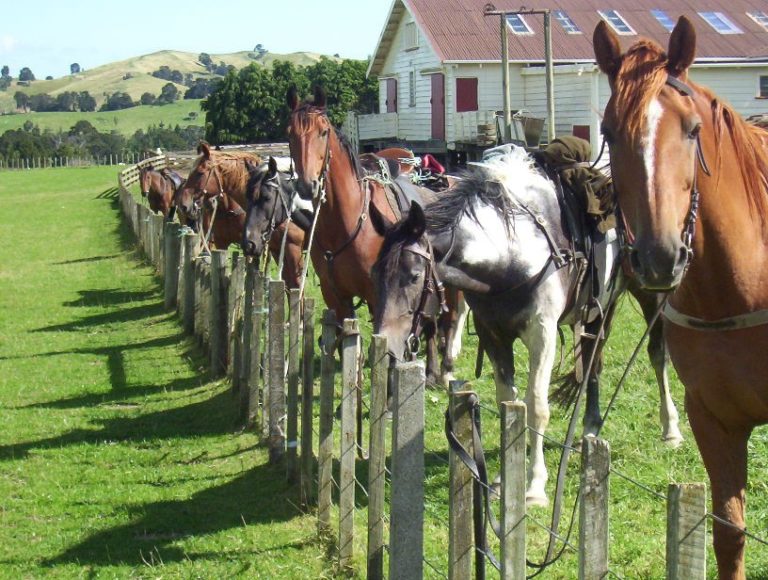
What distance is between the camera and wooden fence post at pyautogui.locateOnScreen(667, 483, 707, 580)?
251 cm

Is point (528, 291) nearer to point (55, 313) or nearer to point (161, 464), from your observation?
point (161, 464)

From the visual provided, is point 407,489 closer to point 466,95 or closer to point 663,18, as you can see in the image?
point 466,95

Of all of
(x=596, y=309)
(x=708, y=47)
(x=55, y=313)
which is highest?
(x=708, y=47)

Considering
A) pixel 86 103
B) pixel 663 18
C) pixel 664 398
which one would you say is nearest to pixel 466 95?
pixel 663 18

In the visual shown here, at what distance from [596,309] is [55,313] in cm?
1207

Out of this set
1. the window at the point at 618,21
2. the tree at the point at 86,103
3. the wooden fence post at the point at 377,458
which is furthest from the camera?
the tree at the point at 86,103

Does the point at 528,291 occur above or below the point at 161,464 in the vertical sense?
above

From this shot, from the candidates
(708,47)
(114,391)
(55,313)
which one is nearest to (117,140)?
(708,47)

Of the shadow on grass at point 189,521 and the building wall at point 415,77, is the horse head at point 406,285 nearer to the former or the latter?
the shadow on grass at point 189,521

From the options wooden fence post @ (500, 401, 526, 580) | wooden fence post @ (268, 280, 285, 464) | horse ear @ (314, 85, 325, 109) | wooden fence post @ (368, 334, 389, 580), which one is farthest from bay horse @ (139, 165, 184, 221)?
wooden fence post @ (500, 401, 526, 580)

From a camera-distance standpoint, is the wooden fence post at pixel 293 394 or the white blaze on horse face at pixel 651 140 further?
the wooden fence post at pixel 293 394

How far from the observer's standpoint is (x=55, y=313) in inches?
681

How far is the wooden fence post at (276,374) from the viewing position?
7707 millimetres

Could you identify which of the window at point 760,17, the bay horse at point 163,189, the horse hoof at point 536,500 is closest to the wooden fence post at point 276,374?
the horse hoof at point 536,500
